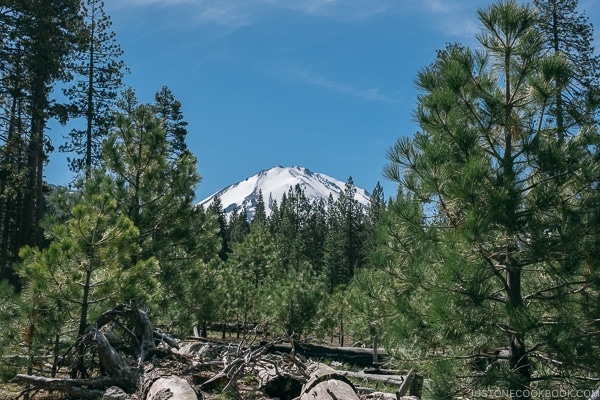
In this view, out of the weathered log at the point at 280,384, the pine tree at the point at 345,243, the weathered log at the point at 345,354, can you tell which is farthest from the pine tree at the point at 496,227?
the pine tree at the point at 345,243

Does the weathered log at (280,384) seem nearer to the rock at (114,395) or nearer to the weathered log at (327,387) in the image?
the weathered log at (327,387)

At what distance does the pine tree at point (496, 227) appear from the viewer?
5984 mm

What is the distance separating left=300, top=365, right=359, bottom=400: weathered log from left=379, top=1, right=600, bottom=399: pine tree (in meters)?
0.83

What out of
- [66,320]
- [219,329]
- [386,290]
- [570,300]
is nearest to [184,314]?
[66,320]

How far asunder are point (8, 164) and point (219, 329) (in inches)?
712

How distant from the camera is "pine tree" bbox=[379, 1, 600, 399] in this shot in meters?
5.98

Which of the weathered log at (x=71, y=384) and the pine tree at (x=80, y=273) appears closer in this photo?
the weathered log at (x=71, y=384)

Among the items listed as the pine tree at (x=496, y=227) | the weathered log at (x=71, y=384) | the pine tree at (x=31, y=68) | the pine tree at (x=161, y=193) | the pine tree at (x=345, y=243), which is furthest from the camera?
the pine tree at (x=345, y=243)

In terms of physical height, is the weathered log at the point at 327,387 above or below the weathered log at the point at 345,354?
above

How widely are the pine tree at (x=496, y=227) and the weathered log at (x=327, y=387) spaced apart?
83 centimetres

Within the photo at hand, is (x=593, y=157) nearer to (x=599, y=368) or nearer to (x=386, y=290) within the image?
(x=599, y=368)

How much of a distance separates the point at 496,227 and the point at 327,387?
2584 millimetres

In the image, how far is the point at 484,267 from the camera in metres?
6.27

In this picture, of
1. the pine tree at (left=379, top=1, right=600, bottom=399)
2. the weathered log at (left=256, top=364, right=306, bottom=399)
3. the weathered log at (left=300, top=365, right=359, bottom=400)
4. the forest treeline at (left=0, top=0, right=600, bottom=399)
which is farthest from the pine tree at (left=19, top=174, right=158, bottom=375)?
the pine tree at (left=379, top=1, right=600, bottom=399)
